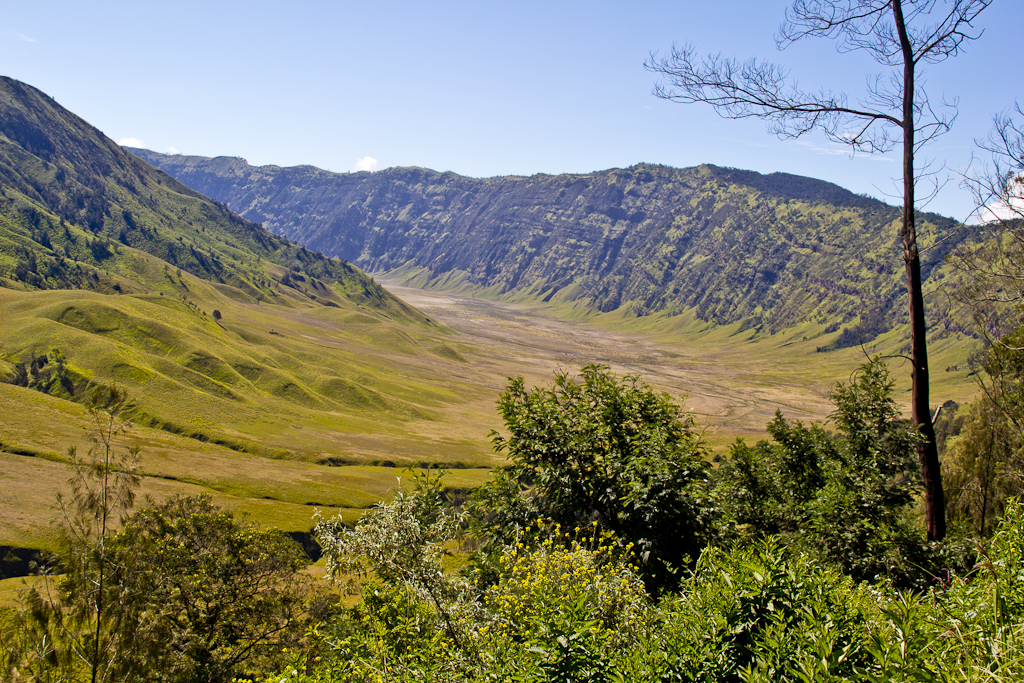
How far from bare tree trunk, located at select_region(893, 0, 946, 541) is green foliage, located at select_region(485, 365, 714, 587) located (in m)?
5.84

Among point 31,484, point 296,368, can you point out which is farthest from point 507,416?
point 296,368

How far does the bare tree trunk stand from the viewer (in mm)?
14758

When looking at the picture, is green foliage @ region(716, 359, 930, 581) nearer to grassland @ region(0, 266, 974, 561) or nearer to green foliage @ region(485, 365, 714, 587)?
green foliage @ region(485, 365, 714, 587)

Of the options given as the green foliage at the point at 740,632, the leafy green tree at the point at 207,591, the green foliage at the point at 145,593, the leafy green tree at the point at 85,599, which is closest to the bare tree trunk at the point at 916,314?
the green foliage at the point at 740,632

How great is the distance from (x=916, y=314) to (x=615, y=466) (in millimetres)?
9266

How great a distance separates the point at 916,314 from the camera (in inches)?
601

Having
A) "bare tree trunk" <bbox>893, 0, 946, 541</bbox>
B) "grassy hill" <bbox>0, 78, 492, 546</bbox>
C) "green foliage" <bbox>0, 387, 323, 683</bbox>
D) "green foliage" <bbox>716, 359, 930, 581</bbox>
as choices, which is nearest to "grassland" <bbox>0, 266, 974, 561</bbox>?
"grassy hill" <bbox>0, 78, 492, 546</bbox>

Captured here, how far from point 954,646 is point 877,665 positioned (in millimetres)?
1011

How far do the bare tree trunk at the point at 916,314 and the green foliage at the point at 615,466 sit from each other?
230 inches

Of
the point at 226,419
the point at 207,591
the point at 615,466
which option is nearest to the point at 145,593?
the point at 207,591

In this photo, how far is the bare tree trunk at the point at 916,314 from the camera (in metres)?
14.8

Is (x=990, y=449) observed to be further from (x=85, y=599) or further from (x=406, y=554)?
(x=85, y=599)

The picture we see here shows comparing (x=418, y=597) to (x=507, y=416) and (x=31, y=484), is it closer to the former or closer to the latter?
(x=507, y=416)

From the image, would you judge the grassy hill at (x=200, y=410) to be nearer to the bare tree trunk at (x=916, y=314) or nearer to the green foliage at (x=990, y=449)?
the green foliage at (x=990, y=449)
